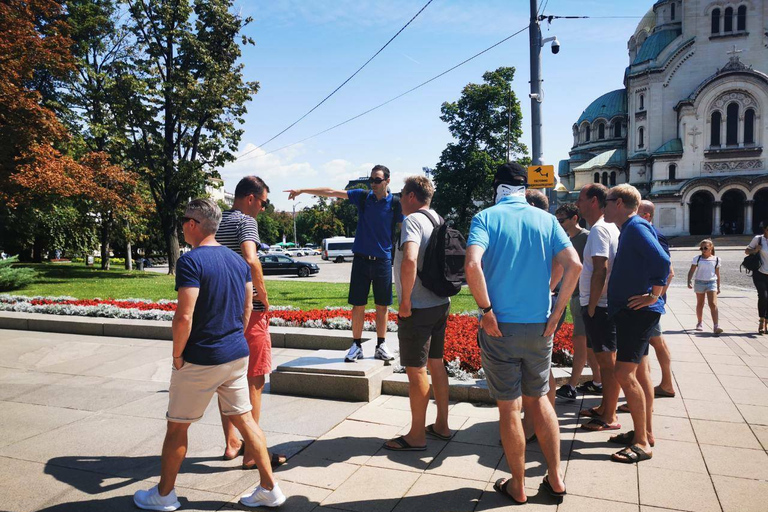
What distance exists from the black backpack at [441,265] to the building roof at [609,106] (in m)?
75.9

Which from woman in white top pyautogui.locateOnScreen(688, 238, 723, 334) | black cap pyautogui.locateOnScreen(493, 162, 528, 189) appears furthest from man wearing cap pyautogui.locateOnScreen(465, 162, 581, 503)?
woman in white top pyautogui.locateOnScreen(688, 238, 723, 334)

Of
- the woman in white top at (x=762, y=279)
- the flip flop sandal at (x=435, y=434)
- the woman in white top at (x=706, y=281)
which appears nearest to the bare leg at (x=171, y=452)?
the flip flop sandal at (x=435, y=434)

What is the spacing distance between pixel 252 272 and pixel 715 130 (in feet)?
208

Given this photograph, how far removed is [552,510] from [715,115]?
6342cm

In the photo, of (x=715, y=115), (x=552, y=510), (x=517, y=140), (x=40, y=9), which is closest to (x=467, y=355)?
(x=552, y=510)

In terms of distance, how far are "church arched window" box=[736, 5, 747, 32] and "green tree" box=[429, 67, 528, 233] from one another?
31.2 meters

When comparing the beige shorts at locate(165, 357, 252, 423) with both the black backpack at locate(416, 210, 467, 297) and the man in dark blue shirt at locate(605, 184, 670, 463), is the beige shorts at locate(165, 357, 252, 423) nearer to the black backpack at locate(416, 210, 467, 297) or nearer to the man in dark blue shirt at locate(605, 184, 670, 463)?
the black backpack at locate(416, 210, 467, 297)

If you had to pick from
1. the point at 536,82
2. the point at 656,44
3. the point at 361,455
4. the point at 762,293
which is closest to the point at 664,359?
the point at 361,455

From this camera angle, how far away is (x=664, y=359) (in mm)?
5457

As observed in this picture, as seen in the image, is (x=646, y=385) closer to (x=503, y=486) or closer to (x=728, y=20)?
(x=503, y=486)

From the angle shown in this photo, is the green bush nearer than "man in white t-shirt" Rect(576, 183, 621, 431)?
No

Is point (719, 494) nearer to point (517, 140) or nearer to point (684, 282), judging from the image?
point (684, 282)

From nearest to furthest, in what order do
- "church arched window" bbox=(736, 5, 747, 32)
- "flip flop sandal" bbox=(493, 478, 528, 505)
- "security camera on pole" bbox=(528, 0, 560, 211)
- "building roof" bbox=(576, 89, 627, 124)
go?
"flip flop sandal" bbox=(493, 478, 528, 505)
"security camera on pole" bbox=(528, 0, 560, 211)
"church arched window" bbox=(736, 5, 747, 32)
"building roof" bbox=(576, 89, 627, 124)

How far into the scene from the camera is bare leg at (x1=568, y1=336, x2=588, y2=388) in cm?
557
